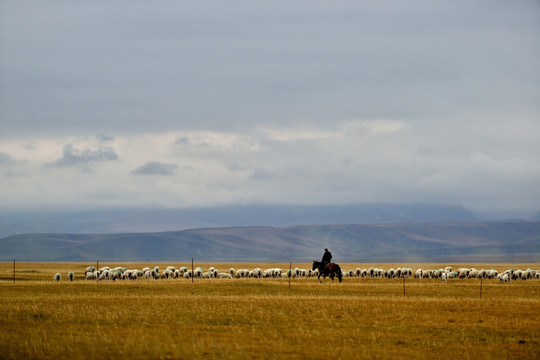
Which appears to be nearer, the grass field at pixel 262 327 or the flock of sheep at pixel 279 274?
the grass field at pixel 262 327

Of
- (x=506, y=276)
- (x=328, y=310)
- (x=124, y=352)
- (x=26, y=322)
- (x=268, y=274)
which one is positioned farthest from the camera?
(x=268, y=274)

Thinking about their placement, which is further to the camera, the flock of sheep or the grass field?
the flock of sheep

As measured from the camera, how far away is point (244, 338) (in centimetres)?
2556

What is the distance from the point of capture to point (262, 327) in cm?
2828

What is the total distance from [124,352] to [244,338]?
15.7ft

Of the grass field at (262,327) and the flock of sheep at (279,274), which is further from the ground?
the flock of sheep at (279,274)

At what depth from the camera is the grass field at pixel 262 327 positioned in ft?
76.2

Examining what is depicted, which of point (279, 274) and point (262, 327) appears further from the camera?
point (279, 274)

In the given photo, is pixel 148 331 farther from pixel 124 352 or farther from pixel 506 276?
pixel 506 276

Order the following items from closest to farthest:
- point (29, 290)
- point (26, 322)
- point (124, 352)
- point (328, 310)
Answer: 1. point (124, 352)
2. point (26, 322)
3. point (328, 310)
4. point (29, 290)

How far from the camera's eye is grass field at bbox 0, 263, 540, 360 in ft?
76.2

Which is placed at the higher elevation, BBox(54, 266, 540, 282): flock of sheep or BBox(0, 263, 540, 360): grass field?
BBox(54, 266, 540, 282): flock of sheep

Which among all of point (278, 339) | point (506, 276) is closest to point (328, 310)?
point (278, 339)

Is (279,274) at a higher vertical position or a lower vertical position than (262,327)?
higher
